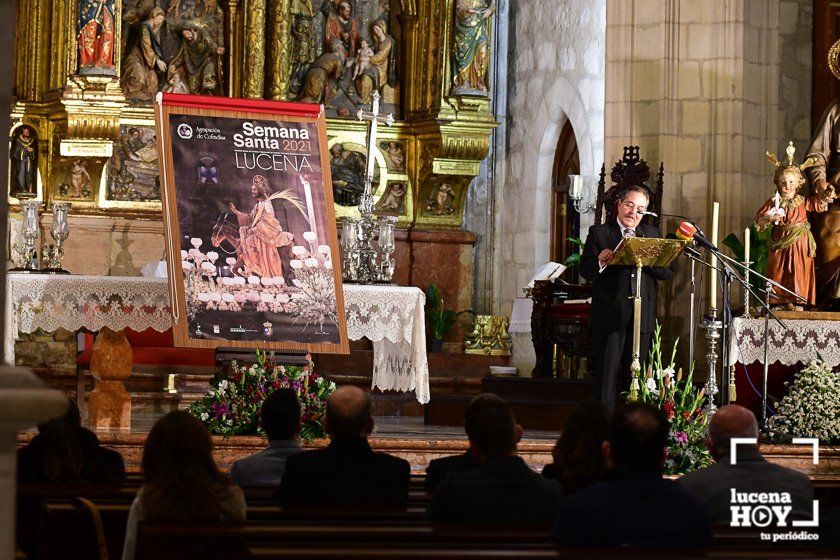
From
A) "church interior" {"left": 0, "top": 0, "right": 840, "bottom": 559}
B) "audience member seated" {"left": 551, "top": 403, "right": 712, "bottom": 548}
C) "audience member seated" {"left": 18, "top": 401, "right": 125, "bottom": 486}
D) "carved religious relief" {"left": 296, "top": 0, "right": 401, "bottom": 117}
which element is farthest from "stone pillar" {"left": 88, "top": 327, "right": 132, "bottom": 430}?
"audience member seated" {"left": 551, "top": 403, "right": 712, "bottom": 548}

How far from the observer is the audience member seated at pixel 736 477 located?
533cm

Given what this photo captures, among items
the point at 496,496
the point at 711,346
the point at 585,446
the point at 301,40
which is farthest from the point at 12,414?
the point at 301,40

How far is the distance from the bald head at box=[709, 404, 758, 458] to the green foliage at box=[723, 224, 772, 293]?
541 cm

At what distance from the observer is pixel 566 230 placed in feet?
50.5

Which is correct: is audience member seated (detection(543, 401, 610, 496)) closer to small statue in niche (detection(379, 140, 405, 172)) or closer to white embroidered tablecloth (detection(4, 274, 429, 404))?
white embroidered tablecloth (detection(4, 274, 429, 404))

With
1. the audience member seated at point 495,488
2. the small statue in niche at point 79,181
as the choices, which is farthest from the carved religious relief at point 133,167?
the audience member seated at point 495,488

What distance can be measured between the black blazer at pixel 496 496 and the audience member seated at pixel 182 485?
0.60m

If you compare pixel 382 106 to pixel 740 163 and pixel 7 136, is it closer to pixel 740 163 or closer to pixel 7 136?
pixel 740 163

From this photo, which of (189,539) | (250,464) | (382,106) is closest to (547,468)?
(250,464)

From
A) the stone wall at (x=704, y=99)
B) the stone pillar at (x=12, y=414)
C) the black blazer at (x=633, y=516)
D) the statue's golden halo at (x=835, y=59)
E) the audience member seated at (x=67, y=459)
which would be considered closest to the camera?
the stone pillar at (x=12, y=414)

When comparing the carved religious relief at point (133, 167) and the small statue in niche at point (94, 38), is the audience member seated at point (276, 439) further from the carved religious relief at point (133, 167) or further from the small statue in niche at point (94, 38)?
the carved religious relief at point (133, 167)

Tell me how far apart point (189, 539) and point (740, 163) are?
8388 mm

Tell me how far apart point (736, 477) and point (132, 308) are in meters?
4.98

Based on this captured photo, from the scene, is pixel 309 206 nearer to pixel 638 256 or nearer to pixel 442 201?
pixel 638 256
